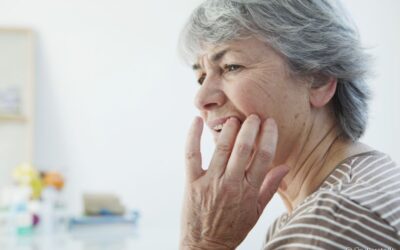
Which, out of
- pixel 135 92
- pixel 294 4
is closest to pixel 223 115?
pixel 294 4

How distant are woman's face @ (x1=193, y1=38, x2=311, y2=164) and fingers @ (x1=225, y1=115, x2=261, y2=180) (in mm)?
58

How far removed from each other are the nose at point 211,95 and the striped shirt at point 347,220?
0.30m

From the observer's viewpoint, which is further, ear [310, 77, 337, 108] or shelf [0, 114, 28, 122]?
shelf [0, 114, 28, 122]

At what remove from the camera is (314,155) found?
3.18 feet

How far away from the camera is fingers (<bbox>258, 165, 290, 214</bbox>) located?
0.96 meters

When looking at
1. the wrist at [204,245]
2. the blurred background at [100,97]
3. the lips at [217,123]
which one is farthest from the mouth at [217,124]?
the blurred background at [100,97]

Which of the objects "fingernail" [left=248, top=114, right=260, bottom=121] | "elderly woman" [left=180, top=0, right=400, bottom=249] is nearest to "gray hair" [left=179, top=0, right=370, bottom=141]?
"elderly woman" [left=180, top=0, right=400, bottom=249]

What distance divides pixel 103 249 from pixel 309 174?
1039mm

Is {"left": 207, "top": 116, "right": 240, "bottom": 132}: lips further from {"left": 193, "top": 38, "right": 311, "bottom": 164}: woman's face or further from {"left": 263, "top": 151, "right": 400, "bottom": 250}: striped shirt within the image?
{"left": 263, "top": 151, "right": 400, "bottom": 250}: striped shirt

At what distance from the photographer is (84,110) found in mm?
2820

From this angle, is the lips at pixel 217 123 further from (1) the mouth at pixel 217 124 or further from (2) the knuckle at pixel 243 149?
(2) the knuckle at pixel 243 149

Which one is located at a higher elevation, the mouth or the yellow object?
the mouth

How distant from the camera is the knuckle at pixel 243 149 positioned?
889 millimetres

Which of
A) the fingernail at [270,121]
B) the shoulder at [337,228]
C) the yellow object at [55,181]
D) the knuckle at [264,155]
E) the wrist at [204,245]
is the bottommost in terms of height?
the yellow object at [55,181]
